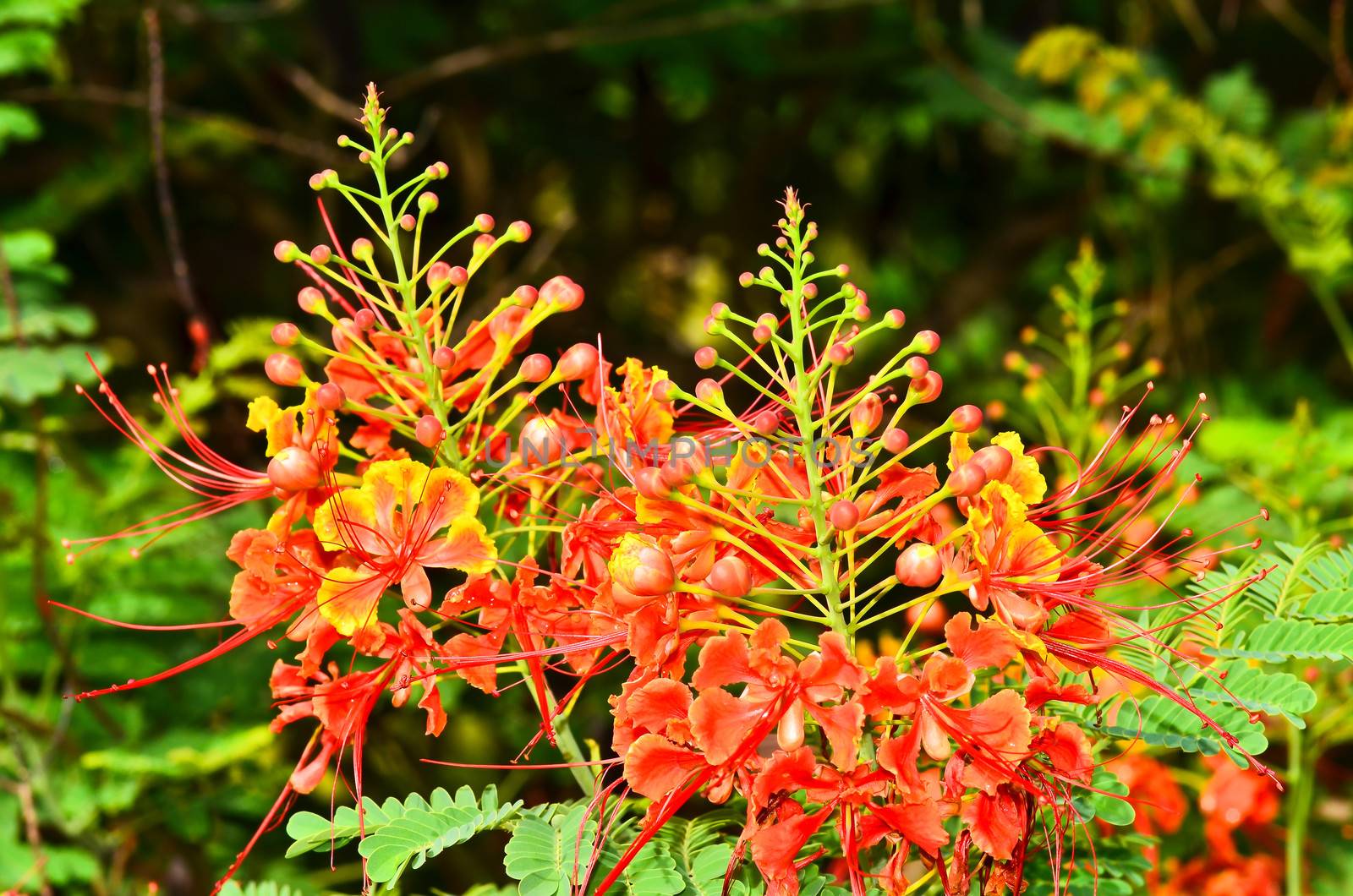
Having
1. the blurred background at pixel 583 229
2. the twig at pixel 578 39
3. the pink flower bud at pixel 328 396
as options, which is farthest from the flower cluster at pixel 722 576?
the twig at pixel 578 39

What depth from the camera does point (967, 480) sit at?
1.29 m

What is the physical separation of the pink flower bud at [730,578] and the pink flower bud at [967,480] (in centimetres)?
22

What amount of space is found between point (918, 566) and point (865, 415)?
20 cm

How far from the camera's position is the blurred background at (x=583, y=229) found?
2.73m

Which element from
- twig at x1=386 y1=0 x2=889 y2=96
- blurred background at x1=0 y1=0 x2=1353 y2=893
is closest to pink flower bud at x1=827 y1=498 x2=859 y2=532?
blurred background at x1=0 y1=0 x2=1353 y2=893

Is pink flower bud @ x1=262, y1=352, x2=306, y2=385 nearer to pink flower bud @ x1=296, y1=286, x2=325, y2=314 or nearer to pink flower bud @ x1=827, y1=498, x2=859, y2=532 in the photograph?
pink flower bud @ x1=296, y1=286, x2=325, y2=314

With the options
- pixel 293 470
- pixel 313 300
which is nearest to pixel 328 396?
pixel 293 470

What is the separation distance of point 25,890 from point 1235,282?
4.39 m

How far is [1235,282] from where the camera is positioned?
4867mm

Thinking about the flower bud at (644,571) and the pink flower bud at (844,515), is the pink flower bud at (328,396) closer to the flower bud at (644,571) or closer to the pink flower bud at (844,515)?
the flower bud at (644,571)

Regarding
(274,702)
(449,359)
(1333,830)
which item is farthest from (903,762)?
(1333,830)

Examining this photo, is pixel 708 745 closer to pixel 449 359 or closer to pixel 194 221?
pixel 449 359

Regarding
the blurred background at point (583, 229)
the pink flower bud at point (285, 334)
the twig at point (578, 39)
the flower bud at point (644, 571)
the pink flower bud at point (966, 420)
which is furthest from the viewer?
the twig at point (578, 39)

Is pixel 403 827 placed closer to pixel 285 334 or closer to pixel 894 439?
pixel 285 334
